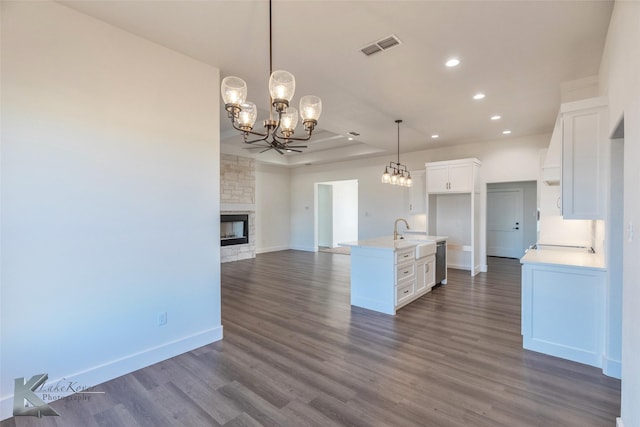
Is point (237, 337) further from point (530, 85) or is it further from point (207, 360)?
point (530, 85)

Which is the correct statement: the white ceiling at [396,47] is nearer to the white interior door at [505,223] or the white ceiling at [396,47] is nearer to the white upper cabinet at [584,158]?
the white upper cabinet at [584,158]

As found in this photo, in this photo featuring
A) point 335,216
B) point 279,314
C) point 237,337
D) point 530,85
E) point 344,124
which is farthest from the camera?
point 335,216

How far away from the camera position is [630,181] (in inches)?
63.7

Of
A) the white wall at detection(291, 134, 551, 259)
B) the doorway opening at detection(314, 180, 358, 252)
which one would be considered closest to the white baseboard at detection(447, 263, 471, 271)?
the white wall at detection(291, 134, 551, 259)

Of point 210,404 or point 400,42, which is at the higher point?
point 400,42

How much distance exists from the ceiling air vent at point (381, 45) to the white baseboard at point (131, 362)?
122 inches

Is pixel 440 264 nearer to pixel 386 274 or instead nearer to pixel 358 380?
pixel 386 274

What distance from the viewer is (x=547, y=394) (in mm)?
2164

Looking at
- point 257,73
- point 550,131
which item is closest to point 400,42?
point 257,73

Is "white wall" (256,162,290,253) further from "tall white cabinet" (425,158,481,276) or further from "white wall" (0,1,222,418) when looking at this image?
"white wall" (0,1,222,418)

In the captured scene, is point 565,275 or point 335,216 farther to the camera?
point 335,216

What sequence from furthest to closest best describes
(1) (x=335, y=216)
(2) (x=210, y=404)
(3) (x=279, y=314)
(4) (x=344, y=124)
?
(1) (x=335, y=216)
(4) (x=344, y=124)
(3) (x=279, y=314)
(2) (x=210, y=404)

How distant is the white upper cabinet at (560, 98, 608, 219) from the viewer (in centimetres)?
239

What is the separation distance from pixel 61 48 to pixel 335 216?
9.18m
